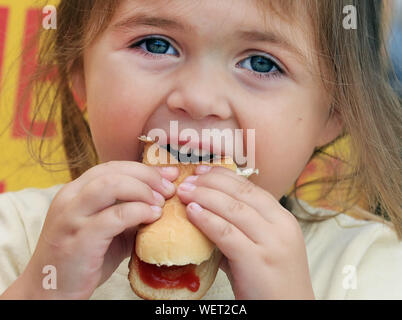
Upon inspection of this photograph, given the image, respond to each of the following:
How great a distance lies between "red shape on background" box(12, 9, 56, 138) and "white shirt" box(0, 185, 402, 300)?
1.16 feet

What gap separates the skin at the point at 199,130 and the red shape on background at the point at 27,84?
1.95 ft

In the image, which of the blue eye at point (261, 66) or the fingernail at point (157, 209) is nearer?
the fingernail at point (157, 209)

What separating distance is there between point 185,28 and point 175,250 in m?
0.43

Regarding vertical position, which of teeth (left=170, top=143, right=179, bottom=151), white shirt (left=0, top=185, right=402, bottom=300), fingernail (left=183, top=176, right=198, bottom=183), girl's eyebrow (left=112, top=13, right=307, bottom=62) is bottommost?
white shirt (left=0, top=185, right=402, bottom=300)

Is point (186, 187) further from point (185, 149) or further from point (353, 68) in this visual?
point (353, 68)

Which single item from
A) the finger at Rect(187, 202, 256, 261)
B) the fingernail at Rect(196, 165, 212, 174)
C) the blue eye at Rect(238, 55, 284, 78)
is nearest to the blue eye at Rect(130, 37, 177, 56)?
the blue eye at Rect(238, 55, 284, 78)

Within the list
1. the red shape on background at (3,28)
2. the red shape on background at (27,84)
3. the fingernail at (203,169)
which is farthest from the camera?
the red shape on background at (3,28)

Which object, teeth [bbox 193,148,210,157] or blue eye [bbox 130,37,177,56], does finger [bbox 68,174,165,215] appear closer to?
teeth [bbox 193,148,210,157]

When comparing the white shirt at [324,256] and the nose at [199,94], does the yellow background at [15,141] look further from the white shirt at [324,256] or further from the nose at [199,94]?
the nose at [199,94]

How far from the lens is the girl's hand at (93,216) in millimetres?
966

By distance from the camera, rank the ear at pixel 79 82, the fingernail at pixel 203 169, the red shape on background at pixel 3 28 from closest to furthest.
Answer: the fingernail at pixel 203 169
the ear at pixel 79 82
the red shape on background at pixel 3 28

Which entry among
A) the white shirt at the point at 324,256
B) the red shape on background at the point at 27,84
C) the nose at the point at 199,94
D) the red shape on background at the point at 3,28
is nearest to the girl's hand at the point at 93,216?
the nose at the point at 199,94

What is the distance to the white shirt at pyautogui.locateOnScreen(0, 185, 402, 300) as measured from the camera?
140cm
